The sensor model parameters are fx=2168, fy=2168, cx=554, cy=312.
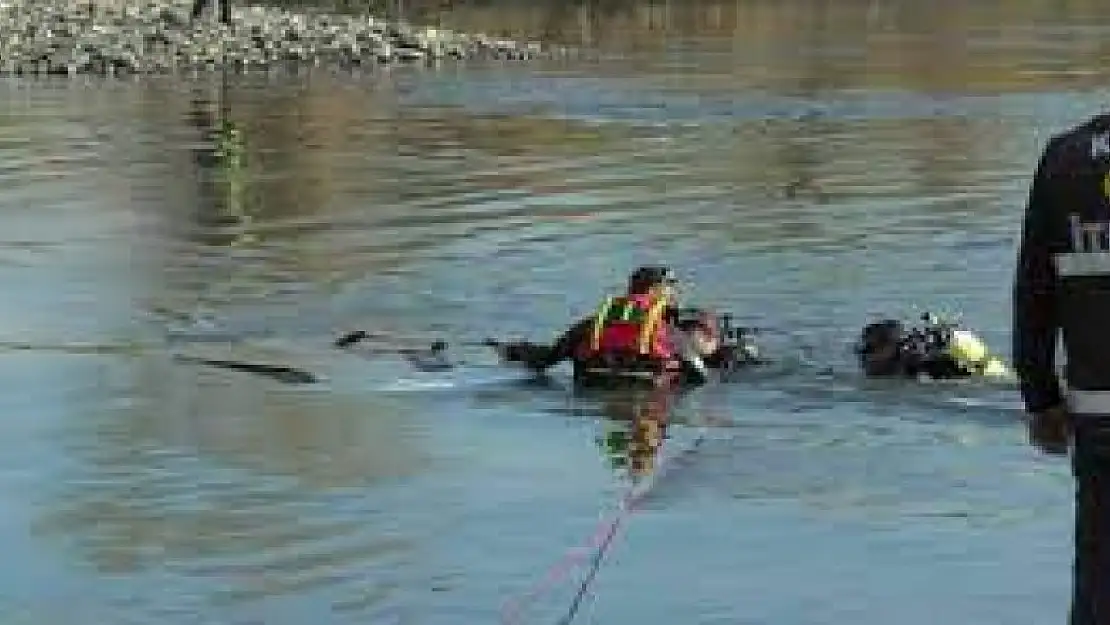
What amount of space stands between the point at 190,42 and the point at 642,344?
173ft

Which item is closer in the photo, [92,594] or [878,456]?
[92,594]

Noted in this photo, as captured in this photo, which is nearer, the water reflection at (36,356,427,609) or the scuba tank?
the water reflection at (36,356,427,609)

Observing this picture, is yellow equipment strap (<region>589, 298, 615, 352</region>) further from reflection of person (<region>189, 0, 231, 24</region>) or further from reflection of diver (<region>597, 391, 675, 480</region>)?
reflection of person (<region>189, 0, 231, 24</region>)

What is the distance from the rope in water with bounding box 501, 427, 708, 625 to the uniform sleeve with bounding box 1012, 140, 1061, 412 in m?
2.96

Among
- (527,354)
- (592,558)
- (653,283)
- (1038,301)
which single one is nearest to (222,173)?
(527,354)

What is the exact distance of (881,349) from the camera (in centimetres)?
1284

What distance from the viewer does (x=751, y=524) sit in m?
8.50

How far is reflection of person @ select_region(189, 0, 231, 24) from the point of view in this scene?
68938mm

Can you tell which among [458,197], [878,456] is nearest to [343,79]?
[458,197]

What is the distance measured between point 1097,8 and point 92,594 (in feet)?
307

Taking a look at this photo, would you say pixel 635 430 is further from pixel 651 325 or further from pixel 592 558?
pixel 592 558

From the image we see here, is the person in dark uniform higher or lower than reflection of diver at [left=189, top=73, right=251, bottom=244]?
higher

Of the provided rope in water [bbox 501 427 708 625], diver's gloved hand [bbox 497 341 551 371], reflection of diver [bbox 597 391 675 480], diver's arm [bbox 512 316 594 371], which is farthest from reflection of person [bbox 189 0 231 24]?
rope in water [bbox 501 427 708 625]

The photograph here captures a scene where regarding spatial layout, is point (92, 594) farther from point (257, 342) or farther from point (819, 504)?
point (257, 342)
